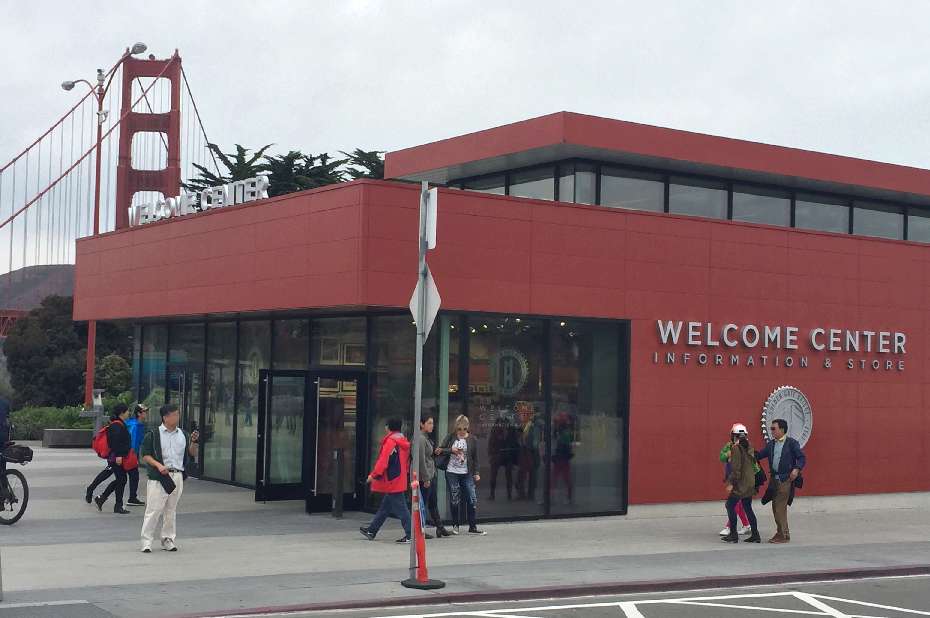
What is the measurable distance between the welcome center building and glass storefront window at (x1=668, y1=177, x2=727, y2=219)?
2.2 inches

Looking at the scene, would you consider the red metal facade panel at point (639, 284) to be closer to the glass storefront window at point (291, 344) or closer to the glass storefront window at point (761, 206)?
the glass storefront window at point (291, 344)

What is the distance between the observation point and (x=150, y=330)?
27203 millimetres

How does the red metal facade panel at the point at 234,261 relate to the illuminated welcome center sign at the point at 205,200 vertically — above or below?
below

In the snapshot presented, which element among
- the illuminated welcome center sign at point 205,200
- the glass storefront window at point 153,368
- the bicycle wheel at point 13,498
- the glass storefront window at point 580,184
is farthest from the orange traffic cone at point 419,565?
the glass storefront window at point 153,368

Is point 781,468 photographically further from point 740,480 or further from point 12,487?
point 12,487

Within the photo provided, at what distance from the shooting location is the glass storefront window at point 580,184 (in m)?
21.8

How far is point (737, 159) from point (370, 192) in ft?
27.5

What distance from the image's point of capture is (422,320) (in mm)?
12883

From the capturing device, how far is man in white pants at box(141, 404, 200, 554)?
586 inches

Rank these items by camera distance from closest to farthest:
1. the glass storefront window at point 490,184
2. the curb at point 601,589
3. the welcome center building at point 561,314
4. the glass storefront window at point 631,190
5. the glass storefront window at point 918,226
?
1. the curb at point 601,589
2. the welcome center building at point 561,314
3. the glass storefront window at point 631,190
4. the glass storefront window at point 490,184
5. the glass storefront window at point 918,226

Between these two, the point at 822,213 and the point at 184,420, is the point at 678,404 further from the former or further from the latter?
the point at 184,420

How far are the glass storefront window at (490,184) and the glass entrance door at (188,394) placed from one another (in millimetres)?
6792

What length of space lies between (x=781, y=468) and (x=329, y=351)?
7609mm

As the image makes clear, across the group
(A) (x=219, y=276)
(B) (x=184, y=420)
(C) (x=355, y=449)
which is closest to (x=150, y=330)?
(B) (x=184, y=420)
